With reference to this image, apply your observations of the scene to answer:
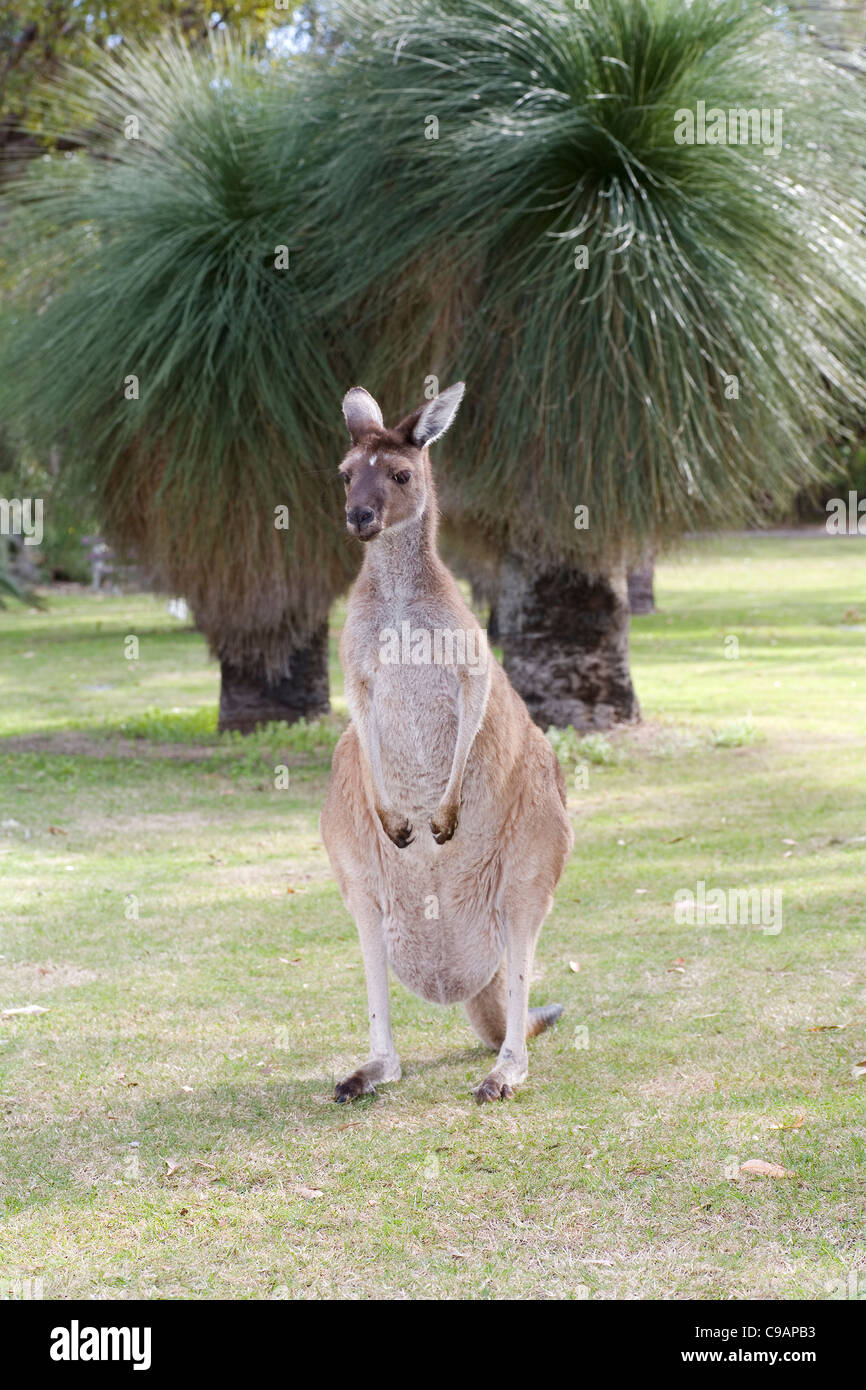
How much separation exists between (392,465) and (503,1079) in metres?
1.57

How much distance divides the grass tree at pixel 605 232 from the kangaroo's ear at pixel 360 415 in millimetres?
3577

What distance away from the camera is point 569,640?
9.09m

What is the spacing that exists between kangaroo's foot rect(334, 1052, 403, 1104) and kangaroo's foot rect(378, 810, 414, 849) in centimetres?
58

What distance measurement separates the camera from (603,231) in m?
7.37

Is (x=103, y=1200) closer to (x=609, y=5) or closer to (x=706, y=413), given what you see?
(x=706, y=413)

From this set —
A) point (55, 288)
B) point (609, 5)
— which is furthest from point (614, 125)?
point (55, 288)

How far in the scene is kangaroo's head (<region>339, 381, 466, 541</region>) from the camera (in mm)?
3707

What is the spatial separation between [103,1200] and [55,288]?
7035 mm

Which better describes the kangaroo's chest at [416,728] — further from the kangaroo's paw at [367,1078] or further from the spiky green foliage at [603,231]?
the spiky green foliage at [603,231]

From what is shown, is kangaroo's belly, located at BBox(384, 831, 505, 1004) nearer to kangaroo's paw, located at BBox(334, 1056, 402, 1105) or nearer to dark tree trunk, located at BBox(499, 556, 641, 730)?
kangaroo's paw, located at BBox(334, 1056, 402, 1105)

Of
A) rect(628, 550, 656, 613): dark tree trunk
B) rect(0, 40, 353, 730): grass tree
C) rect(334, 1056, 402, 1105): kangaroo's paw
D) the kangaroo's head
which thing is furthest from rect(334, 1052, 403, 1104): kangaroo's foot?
rect(628, 550, 656, 613): dark tree trunk

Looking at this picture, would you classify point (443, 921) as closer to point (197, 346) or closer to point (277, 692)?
point (197, 346)

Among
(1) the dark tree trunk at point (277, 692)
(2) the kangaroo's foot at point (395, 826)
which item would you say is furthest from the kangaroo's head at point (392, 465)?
(1) the dark tree trunk at point (277, 692)

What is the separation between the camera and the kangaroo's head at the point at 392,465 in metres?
3.71
